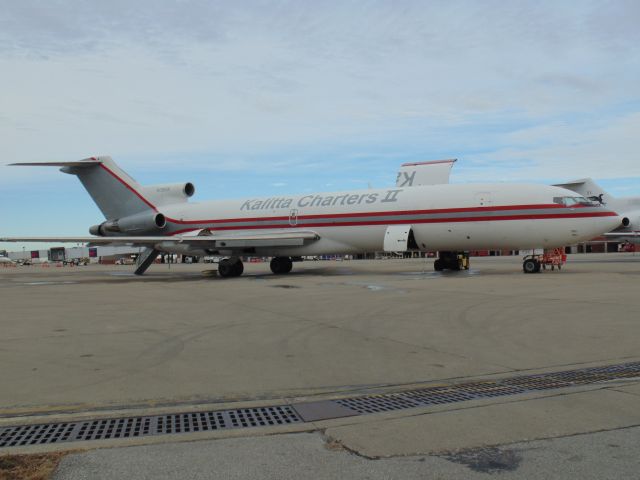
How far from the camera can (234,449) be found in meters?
3.80

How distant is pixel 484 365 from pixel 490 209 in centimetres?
1619

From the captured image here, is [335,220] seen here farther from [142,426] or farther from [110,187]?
[142,426]

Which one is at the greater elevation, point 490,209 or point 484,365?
point 490,209

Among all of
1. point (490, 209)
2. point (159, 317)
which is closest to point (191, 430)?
point (159, 317)

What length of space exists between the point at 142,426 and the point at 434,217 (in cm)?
1944

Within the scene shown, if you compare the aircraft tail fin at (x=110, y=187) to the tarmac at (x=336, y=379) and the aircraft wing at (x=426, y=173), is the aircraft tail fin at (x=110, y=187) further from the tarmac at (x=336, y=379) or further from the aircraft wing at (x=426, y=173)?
the tarmac at (x=336, y=379)

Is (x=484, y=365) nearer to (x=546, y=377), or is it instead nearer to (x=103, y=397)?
(x=546, y=377)

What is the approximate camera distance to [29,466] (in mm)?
3496

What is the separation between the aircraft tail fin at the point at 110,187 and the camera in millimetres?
30156

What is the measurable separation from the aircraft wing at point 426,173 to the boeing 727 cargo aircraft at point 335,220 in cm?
469

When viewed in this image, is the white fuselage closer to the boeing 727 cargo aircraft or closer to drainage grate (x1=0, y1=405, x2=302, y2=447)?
the boeing 727 cargo aircraft

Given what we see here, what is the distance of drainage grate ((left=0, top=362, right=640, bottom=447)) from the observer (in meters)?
4.14

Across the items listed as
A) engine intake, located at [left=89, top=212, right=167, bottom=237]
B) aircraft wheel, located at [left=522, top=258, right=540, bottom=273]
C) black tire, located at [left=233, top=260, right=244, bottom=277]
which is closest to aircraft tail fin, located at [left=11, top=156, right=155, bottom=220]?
engine intake, located at [left=89, top=212, right=167, bottom=237]

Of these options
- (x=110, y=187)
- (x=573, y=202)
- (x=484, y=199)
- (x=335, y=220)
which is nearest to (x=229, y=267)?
(x=335, y=220)
